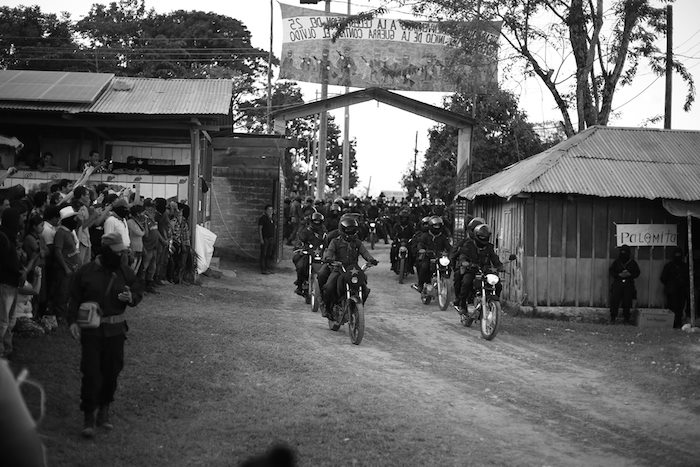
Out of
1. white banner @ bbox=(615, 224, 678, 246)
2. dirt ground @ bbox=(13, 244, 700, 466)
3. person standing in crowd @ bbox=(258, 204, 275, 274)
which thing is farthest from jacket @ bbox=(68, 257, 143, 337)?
person standing in crowd @ bbox=(258, 204, 275, 274)

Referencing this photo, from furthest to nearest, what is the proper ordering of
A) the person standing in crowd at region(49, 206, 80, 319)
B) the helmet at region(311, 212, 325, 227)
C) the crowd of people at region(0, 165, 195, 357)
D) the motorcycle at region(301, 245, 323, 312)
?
the helmet at region(311, 212, 325, 227) < the motorcycle at region(301, 245, 323, 312) < the person standing in crowd at region(49, 206, 80, 319) < the crowd of people at region(0, 165, 195, 357)

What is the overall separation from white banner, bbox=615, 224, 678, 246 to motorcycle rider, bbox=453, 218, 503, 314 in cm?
424

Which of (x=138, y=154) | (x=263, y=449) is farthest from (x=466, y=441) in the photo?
(x=138, y=154)

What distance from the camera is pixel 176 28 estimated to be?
1823 inches

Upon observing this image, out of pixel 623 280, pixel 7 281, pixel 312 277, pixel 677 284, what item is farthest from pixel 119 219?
pixel 677 284

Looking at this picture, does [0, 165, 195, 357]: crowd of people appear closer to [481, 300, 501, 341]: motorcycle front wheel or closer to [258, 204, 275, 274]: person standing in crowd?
[481, 300, 501, 341]: motorcycle front wheel

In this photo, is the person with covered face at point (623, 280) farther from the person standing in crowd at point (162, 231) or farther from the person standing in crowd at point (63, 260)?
the person standing in crowd at point (63, 260)

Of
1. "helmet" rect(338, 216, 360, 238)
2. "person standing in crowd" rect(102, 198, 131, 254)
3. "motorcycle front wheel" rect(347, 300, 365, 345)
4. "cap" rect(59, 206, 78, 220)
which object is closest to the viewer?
"cap" rect(59, 206, 78, 220)

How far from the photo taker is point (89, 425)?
714 centimetres

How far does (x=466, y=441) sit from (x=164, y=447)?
9.10 ft

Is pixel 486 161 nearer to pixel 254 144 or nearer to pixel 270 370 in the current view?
pixel 254 144

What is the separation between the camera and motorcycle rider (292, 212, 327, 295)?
671 inches

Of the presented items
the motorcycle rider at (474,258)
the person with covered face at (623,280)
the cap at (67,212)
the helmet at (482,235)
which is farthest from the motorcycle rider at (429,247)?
the cap at (67,212)

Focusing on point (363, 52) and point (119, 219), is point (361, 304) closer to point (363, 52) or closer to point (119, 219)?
point (119, 219)
